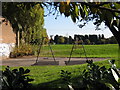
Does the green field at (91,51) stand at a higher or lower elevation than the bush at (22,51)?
lower

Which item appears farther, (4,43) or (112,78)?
(4,43)

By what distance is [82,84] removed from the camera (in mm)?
2316

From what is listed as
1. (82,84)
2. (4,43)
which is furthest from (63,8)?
(4,43)

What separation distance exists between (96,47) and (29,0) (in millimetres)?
19043

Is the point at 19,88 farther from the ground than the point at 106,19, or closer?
closer

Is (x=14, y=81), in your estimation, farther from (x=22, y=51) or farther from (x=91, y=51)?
(x=91, y=51)

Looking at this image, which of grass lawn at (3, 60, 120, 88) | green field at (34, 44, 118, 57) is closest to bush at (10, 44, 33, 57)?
green field at (34, 44, 118, 57)

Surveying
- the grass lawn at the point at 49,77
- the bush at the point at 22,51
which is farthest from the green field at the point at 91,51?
the grass lawn at the point at 49,77

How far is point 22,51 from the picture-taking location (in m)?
15.1

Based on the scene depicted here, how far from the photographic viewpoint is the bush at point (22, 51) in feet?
48.6

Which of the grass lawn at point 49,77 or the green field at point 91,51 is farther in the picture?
the green field at point 91,51

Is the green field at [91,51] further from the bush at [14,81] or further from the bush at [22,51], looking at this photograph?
the bush at [14,81]

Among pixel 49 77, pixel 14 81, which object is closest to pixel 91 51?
pixel 49 77

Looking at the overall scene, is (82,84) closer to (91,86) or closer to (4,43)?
(91,86)
